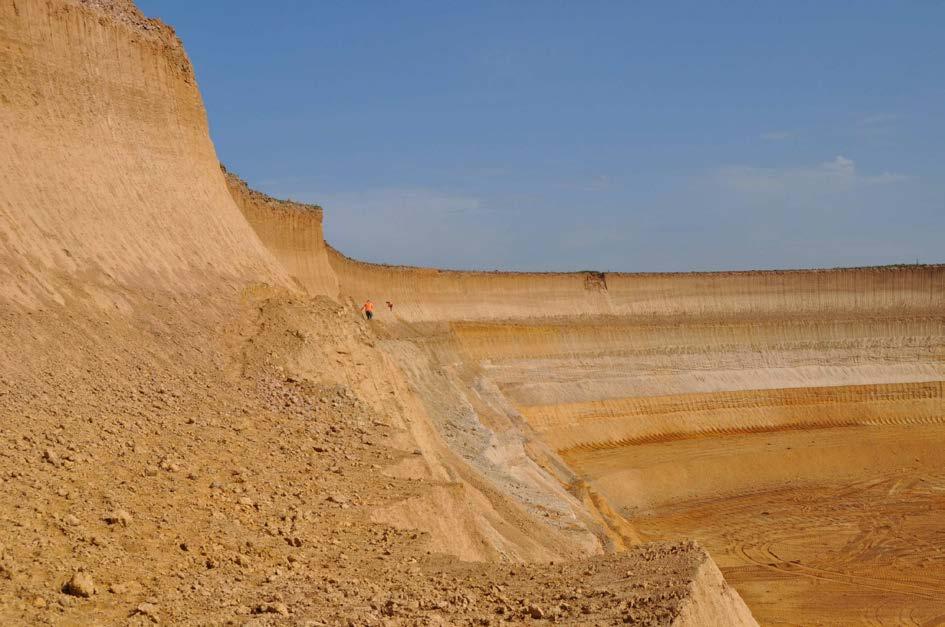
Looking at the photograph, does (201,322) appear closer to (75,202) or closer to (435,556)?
(75,202)

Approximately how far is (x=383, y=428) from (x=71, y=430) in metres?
4.92

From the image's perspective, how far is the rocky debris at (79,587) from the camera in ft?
21.7

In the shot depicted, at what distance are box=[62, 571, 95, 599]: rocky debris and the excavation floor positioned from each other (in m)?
14.3

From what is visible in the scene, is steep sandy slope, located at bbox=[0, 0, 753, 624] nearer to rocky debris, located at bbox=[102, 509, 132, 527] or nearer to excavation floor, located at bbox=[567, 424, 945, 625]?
rocky debris, located at bbox=[102, 509, 132, 527]

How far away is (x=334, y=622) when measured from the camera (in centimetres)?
683

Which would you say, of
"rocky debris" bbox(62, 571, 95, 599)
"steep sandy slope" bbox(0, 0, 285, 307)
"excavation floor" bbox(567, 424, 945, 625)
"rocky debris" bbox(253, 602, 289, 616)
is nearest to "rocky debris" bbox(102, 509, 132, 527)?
"rocky debris" bbox(62, 571, 95, 599)

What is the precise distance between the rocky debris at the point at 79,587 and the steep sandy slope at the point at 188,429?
Result: 0.01m

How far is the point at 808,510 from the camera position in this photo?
90.0 feet

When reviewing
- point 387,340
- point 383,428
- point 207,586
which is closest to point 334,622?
point 207,586

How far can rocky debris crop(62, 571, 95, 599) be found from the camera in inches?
260

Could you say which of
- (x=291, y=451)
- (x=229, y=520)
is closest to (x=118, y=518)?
(x=229, y=520)

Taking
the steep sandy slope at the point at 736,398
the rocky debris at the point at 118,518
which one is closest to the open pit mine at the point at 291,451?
the rocky debris at the point at 118,518

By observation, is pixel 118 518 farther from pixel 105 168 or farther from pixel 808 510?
pixel 808 510

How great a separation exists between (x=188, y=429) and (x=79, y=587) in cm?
412
